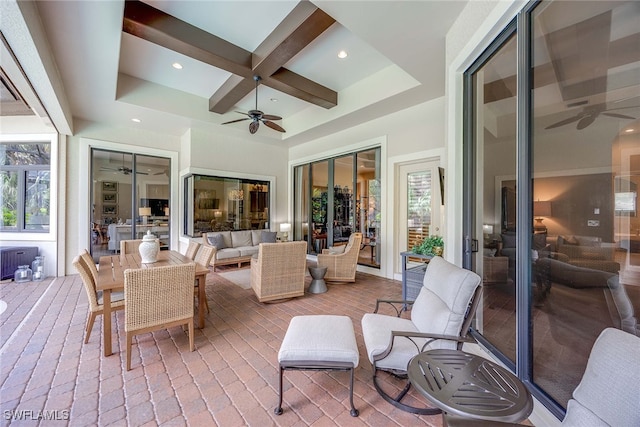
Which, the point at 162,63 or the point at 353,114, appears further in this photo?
the point at 353,114

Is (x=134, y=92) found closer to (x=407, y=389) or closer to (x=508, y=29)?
(x=508, y=29)

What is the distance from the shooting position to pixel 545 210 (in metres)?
1.83

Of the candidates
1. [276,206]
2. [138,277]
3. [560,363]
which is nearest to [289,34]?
[138,277]

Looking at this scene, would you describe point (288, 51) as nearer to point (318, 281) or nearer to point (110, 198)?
point (318, 281)

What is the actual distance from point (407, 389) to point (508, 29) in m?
2.86

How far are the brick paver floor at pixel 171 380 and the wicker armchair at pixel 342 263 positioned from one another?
1401mm

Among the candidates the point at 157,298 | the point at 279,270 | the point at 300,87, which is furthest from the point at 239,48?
the point at 157,298

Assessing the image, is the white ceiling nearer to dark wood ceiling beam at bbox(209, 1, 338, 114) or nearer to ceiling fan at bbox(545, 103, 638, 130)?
dark wood ceiling beam at bbox(209, 1, 338, 114)

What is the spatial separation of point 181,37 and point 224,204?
426 cm

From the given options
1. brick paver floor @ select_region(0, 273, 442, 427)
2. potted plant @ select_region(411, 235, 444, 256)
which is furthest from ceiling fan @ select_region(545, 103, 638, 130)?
brick paver floor @ select_region(0, 273, 442, 427)

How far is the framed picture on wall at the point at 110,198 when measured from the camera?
5880 mm

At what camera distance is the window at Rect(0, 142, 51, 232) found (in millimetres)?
5207

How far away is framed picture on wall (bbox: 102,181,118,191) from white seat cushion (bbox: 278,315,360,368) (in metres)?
6.24

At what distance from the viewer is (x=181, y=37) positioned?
3264 mm
